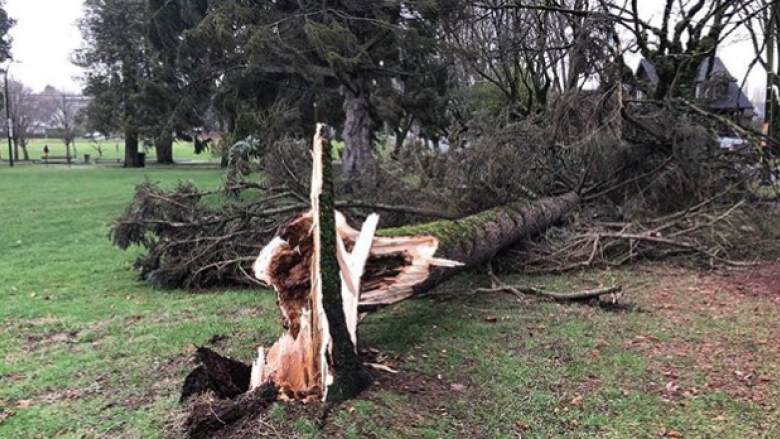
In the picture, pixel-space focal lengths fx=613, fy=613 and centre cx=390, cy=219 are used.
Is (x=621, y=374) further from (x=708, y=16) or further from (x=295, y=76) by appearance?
(x=295, y=76)

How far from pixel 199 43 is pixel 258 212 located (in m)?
8.50

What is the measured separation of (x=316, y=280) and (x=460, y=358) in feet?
4.37

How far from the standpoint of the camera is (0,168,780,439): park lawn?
309cm

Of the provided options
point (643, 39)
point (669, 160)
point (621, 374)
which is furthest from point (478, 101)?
point (621, 374)

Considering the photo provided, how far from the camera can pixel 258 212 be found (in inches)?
260

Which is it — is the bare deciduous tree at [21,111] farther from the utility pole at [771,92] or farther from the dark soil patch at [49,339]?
the utility pole at [771,92]

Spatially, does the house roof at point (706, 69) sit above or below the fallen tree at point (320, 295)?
above

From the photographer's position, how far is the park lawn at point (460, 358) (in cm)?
309

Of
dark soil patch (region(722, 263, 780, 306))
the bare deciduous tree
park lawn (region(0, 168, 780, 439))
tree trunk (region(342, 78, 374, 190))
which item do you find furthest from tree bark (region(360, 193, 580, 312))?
the bare deciduous tree

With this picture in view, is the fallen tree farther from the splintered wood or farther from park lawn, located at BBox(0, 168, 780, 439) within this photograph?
park lawn, located at BBox(0, 168, 780, 439)

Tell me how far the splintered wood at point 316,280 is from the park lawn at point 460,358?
328 mm

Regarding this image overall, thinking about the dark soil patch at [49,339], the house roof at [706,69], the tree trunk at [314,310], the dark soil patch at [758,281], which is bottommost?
the dark soil patch at [49,339]

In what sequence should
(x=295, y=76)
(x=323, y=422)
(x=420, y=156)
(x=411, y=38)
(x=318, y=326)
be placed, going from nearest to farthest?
1. (x=323, y=422)
2. (x=318, y=326)
3. (x=420, y=156)
4. (x=411, y=38)
5. (x=295, y=76)

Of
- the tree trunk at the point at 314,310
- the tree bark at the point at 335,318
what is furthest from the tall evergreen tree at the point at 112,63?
the tree bark at the point at 335,318
